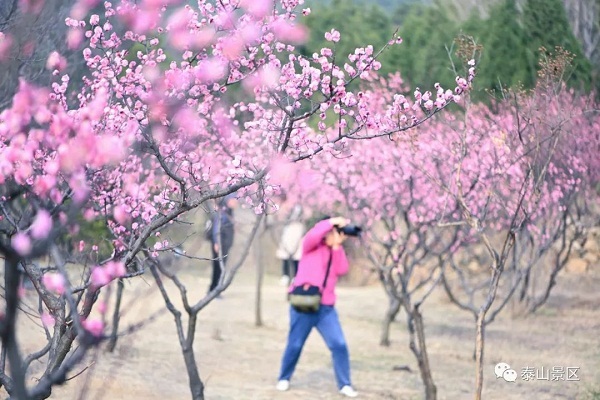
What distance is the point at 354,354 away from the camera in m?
12.2

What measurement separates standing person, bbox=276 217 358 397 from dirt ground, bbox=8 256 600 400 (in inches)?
22.8

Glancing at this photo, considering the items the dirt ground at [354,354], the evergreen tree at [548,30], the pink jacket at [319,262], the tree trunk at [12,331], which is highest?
the evergreen tree at [548,30]

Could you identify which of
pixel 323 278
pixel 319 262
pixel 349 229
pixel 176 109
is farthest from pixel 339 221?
pixel 176 109

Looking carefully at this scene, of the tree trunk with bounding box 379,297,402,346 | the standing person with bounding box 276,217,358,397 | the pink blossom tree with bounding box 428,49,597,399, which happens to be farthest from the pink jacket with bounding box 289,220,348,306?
the tree trunk with bounding box 379,297,402,346

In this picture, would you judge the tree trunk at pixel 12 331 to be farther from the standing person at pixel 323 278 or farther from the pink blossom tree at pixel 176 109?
the standing person at pixel 323 278

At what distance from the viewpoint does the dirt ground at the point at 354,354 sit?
31.0ft

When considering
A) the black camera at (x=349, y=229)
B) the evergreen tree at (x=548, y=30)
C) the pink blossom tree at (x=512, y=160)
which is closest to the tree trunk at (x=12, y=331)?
the pink blossom tree at (x=512, y=160)

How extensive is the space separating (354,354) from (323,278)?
348 cm

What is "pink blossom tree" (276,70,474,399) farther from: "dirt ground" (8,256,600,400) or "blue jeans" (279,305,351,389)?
"blue jeans" (279,305,351,389)

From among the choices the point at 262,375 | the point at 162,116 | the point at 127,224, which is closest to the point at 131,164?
the point at 127,224

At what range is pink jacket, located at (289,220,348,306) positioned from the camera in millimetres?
8938

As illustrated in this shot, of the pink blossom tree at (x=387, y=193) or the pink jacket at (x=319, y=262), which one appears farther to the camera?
the pink blossom tree at (x=387, y=193)

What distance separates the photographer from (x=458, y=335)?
14.0m

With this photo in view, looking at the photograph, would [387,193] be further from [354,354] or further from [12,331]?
[12,331]
